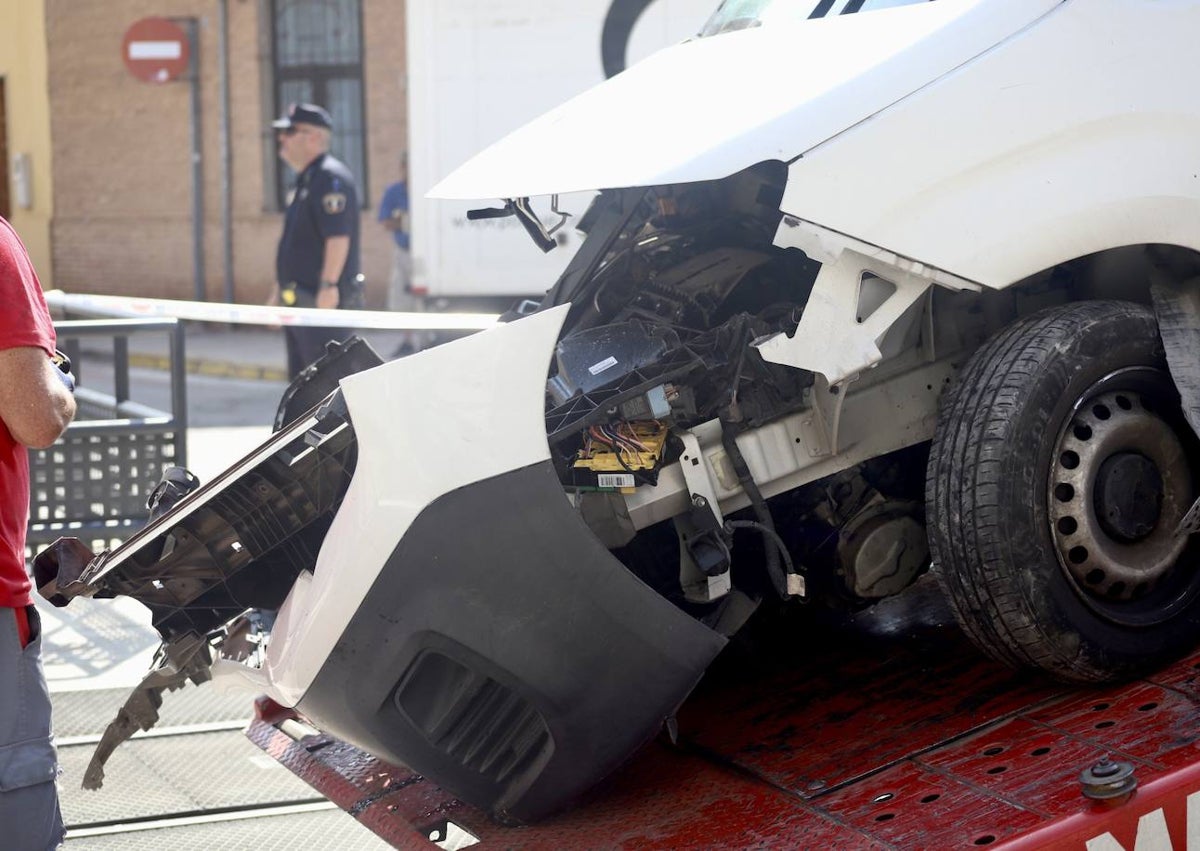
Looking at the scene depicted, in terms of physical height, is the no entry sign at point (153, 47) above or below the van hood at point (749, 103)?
above

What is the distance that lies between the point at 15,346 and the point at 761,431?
→ 1515 millimetres

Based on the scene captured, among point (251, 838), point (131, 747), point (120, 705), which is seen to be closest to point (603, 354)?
point (251, 838)

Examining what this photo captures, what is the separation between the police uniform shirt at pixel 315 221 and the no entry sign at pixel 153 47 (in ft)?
32.4

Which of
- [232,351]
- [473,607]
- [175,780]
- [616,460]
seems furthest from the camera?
[232,351]

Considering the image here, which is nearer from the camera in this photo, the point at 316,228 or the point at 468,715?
the point at 468,715

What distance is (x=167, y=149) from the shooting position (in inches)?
721

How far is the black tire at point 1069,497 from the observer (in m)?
3.07

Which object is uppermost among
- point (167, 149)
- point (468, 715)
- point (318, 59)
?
point (318, 59)

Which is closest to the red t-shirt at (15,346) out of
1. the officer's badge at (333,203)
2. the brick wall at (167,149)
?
the officer's badge at (333,203)

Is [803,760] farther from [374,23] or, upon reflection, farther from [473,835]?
[374,23]

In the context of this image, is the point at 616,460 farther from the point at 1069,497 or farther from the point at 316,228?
the point at 316,228

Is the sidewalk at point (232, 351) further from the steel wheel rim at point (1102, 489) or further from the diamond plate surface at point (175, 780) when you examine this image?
the steel wheel rim at point (1102, 489)

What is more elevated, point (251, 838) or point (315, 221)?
point (315, 221)

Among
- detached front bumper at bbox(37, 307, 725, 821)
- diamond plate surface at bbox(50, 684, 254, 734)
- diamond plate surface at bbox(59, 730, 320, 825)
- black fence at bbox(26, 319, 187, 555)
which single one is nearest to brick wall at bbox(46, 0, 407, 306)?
black fence at bbox(26, 319, 187, 555)
